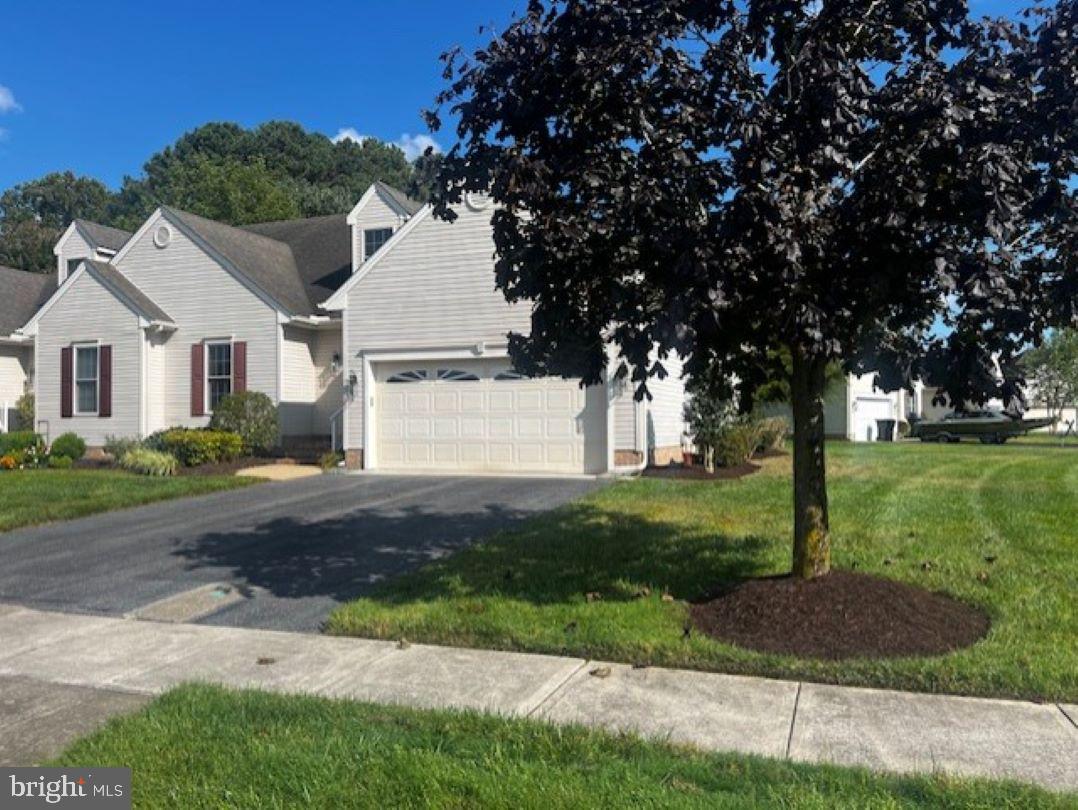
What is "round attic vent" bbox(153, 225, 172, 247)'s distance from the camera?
20.7m

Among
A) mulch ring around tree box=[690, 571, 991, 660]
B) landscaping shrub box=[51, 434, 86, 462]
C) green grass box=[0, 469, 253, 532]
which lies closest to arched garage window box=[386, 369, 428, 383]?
green grass box=[0, 469, 253, 532]

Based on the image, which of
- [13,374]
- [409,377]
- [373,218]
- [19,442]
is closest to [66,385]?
[19,442]

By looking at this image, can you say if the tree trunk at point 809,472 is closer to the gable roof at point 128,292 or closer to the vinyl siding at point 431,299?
the vinyl siding at point 431,299

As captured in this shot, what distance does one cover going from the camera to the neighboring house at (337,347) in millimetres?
16266

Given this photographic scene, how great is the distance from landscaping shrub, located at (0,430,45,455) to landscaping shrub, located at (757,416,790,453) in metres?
16.2

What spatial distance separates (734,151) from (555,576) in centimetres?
397

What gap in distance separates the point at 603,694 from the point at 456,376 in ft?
40.4

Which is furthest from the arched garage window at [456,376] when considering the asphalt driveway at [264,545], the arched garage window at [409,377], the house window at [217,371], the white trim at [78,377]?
the white trim at [78,377]

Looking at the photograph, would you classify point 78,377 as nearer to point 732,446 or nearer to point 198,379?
point 198,379

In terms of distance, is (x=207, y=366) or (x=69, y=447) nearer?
(x=69, y=447)

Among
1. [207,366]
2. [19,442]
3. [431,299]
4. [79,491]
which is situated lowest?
[79,491]

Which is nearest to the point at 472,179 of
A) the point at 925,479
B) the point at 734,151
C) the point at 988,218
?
the point at 734,151

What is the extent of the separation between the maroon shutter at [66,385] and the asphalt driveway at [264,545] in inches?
353

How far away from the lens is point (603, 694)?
488cm
